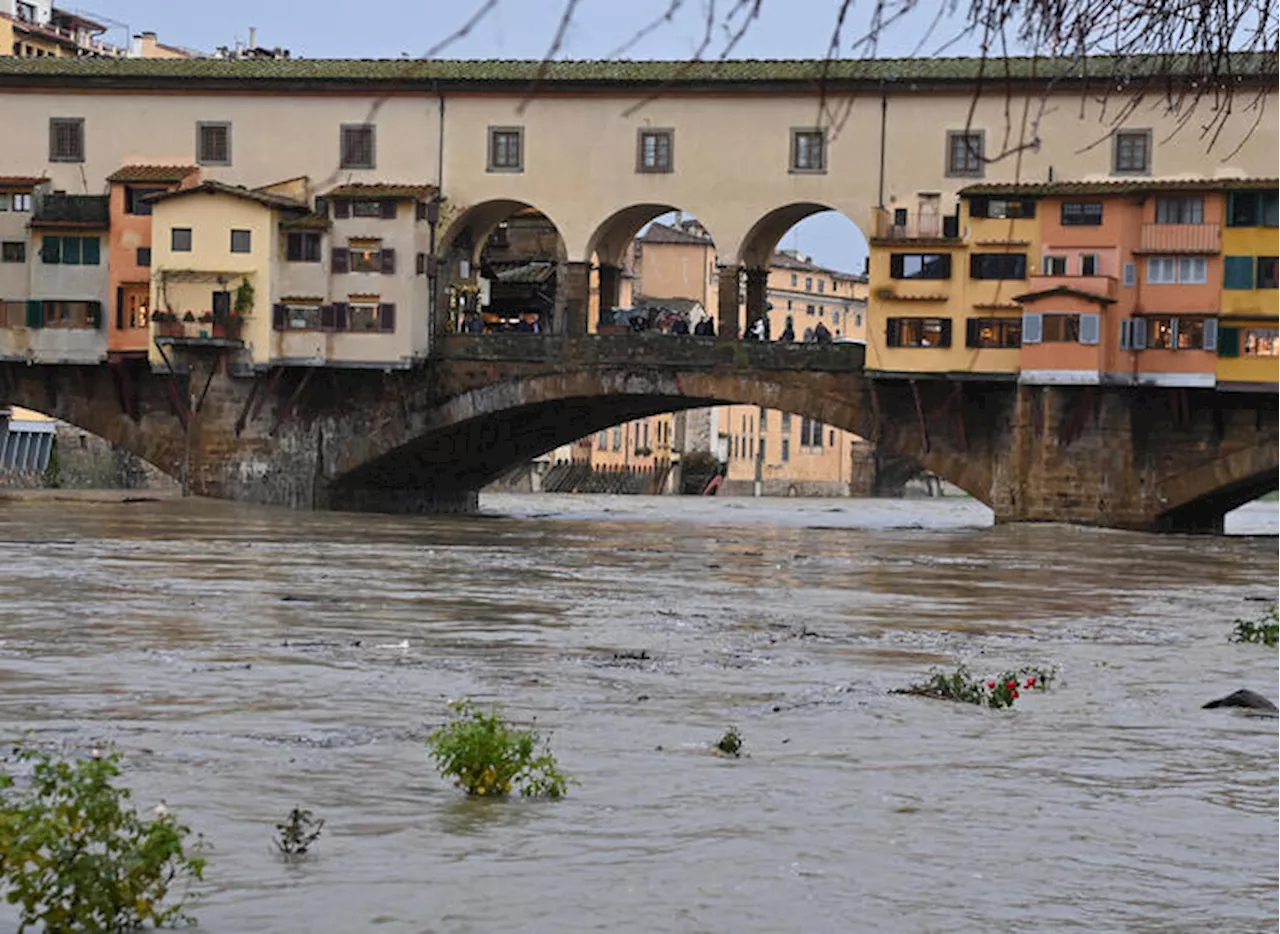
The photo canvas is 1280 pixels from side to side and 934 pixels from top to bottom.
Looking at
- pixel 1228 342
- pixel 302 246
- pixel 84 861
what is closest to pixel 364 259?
pixel 302 246

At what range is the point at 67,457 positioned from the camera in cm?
7138

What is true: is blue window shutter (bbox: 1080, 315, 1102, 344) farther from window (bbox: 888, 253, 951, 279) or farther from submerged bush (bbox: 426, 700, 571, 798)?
submerged bush (bbox: 426, 700, 571, 798)

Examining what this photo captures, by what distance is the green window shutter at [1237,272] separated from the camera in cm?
4847

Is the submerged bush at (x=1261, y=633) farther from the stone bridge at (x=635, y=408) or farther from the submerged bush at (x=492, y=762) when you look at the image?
the stone bridge at (x=635, y=408)

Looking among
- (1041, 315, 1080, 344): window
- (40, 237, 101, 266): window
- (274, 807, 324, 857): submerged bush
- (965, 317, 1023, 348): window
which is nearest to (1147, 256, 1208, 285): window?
(1041, 315, 1080, 344): window

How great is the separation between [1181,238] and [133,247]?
72.4ft

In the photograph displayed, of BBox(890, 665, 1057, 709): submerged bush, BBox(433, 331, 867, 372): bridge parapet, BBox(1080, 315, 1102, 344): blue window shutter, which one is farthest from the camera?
BBox(433, 331, 867, 372): bridge parapet

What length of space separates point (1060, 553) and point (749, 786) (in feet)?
96.9

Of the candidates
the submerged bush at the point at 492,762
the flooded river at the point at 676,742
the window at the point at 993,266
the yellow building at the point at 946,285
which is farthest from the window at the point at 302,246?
the submerged bush at the point at 492,762

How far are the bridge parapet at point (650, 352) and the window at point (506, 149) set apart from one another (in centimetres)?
377

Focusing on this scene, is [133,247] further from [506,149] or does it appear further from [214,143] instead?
[506,149]

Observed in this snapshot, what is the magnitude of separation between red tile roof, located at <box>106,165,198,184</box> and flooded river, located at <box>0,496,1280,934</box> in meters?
23.2

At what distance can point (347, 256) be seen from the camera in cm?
5344

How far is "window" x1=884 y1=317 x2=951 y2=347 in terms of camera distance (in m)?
50.5
